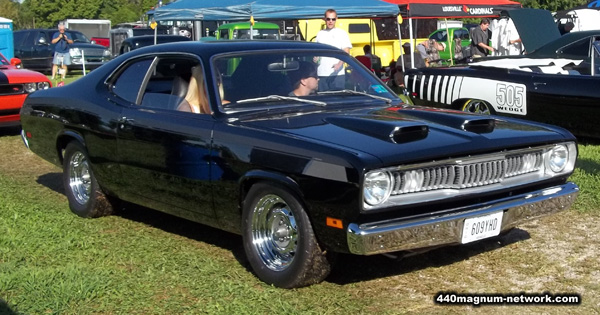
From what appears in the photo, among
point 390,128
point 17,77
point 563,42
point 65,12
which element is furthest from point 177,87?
point 65,12

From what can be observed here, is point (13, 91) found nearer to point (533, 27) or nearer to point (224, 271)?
point (224, 271)

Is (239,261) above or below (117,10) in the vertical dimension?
below

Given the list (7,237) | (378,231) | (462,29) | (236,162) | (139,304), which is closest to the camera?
(378,231)

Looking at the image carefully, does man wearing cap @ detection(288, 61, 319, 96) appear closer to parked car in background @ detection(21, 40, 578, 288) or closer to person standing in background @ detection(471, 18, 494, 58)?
parked car in background @ detection(21, 40, 578, 288)

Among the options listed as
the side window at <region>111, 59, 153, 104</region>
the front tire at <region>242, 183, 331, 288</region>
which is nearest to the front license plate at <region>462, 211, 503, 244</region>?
the front tire at <region>242, 183, 331, 288</region>

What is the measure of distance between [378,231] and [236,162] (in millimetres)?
1104

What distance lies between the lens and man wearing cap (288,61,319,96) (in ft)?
18.2

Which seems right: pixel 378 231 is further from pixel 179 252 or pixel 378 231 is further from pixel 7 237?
pixel 7 237

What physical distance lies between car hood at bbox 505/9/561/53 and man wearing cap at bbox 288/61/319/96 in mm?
8378

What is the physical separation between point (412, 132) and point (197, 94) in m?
1.71

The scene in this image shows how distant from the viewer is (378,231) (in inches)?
165

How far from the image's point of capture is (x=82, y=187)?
679cm

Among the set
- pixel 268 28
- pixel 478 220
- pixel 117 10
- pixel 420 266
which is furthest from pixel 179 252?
pixel 117 10

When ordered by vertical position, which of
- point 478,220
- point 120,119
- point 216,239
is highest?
point 120,119
